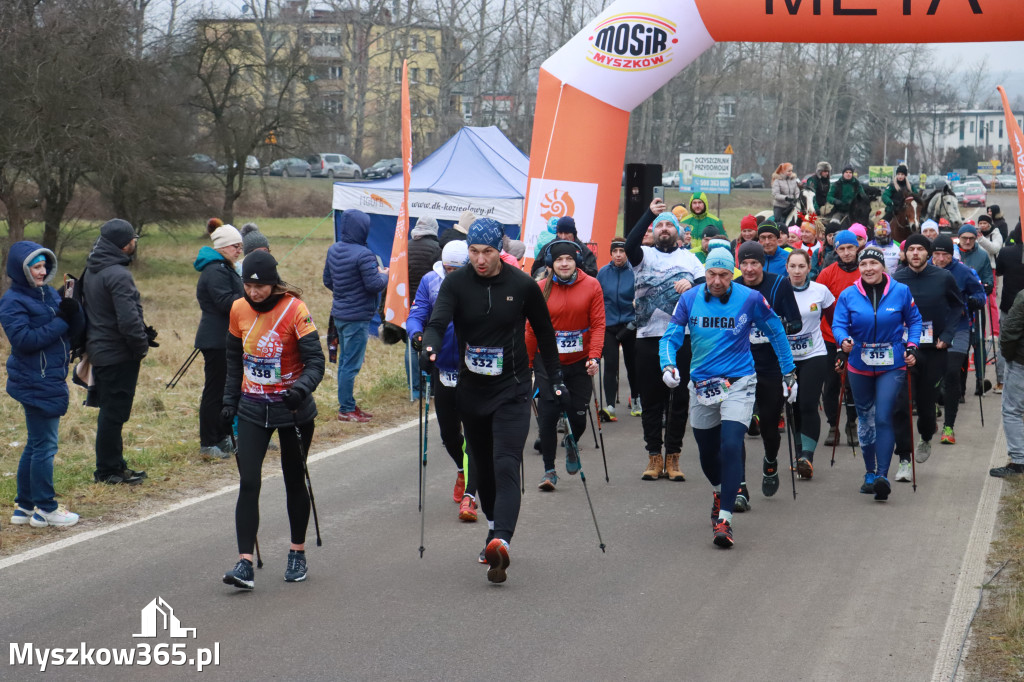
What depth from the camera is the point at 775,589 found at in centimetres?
667

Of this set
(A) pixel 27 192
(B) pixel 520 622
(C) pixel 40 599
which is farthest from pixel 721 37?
(A) pixel 27 192

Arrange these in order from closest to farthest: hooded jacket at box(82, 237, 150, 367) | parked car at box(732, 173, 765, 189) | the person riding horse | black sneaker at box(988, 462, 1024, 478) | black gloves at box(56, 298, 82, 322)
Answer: black gloves at box(56, 298, 82, 322) → hooded jacket at box(82, 237, 150, 367) → black sneaker at box(988, 462, 1024, 478) → the person riding horse → parked car at box(732, 173, 765, 189)

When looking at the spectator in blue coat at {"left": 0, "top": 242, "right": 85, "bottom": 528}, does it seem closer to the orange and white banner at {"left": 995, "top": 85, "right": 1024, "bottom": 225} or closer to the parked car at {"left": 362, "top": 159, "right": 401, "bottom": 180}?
the orange and white banner at {"left": 995, "top": 85, "right": 1024, "bottom": 225}

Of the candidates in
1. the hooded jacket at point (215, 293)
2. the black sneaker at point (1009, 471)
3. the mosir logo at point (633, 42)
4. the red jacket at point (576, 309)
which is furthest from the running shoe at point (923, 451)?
the hooded jacket at point (215, 293)

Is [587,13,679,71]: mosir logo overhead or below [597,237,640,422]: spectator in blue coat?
overhead

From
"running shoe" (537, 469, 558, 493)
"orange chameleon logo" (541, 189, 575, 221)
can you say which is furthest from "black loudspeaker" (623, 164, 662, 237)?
"running shoe" (537, 469, 558, 493)

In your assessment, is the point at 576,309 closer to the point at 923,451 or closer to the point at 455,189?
the point at 923,451

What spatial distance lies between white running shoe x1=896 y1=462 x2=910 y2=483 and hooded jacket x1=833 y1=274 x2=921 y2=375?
108cm

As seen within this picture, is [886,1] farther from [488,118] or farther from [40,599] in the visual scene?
[488,118]

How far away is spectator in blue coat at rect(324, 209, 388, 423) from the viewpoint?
1219 centimetres

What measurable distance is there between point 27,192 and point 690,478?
67.4 feet

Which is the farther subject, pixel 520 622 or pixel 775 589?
pixel 775 589

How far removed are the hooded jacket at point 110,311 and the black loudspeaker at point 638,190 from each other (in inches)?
429

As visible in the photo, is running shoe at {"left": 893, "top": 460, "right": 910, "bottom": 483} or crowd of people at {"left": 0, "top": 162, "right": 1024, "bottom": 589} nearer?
crowd of people at {"left": 0, "top": 162, "right": 1024, "bottom": 589}
